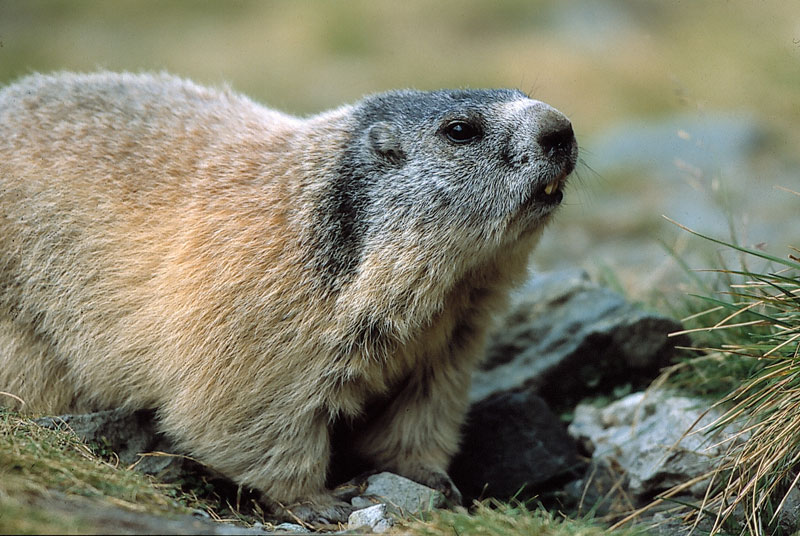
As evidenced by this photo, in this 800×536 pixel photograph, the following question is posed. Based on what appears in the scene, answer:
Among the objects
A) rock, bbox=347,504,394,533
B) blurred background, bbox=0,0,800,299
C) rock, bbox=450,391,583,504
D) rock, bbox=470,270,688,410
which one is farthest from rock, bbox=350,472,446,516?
blurred background, bbox=0,0,800,299

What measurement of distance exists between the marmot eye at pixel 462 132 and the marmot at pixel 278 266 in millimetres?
17

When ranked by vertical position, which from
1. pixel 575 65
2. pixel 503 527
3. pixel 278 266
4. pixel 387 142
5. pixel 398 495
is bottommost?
pixel 398 495

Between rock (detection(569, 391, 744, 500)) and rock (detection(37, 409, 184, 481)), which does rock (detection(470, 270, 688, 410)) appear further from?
rock (detection(37, 409, 184, 481))

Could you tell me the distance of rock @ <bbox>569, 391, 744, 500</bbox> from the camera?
6062 mm

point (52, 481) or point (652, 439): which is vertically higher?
point (52, 481)

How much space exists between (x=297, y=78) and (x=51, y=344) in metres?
13.8

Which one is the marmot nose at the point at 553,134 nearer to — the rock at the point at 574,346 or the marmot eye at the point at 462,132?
→ the marmot eye at the point at 462,132

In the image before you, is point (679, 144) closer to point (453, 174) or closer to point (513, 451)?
point (513, 451)

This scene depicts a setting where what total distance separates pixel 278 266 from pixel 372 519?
6.25ft

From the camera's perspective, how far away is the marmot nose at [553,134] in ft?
18.8

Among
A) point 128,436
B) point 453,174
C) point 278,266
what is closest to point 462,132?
point 453,174

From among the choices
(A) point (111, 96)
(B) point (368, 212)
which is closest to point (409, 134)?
(B) point (368, 212)

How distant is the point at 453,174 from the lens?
5848 mm

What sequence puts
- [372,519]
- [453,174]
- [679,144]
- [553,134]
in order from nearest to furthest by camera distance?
[372,519]
[553,134]
[453,174]
[679,144]
